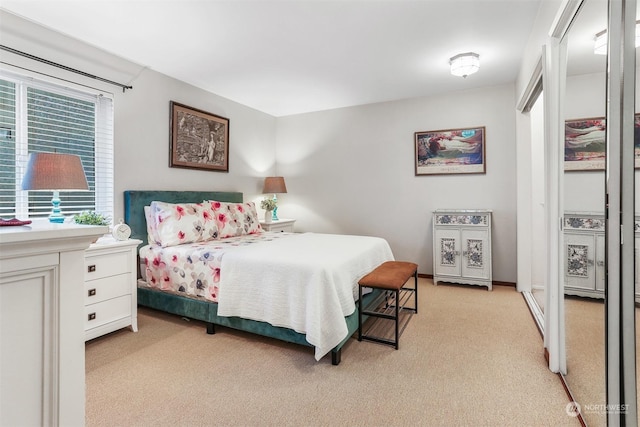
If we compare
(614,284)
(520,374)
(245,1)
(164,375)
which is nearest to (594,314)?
(614,284)

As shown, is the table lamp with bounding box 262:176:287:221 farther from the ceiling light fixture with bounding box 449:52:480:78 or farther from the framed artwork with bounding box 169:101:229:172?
the ceiling light fixture with bounding box 449:52:480:78

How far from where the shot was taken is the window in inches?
97.0

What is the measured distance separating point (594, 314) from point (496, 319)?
1.61m

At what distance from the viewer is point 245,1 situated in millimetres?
2309

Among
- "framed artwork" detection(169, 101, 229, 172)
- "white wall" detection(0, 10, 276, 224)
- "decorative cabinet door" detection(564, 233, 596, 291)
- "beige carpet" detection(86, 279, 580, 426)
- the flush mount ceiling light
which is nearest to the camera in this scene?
the flush mount ceiling light

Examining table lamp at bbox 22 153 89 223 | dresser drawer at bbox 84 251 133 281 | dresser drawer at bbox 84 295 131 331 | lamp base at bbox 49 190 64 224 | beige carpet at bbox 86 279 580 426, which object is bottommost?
beige carpet at bbox 86 279 580 426

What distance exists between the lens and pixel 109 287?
2.55m

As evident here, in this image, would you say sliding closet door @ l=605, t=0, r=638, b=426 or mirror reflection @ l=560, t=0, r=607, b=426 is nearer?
sliding closet door @ l=605, t=0, r=638, b=426

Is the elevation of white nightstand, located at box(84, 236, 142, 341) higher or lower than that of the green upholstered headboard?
lower

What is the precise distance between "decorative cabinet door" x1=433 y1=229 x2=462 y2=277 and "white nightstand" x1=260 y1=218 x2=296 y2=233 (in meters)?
2.27

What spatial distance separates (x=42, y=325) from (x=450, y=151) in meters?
4.44

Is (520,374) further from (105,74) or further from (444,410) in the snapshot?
A: (105,74)

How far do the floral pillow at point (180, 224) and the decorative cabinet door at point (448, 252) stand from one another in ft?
8.99
